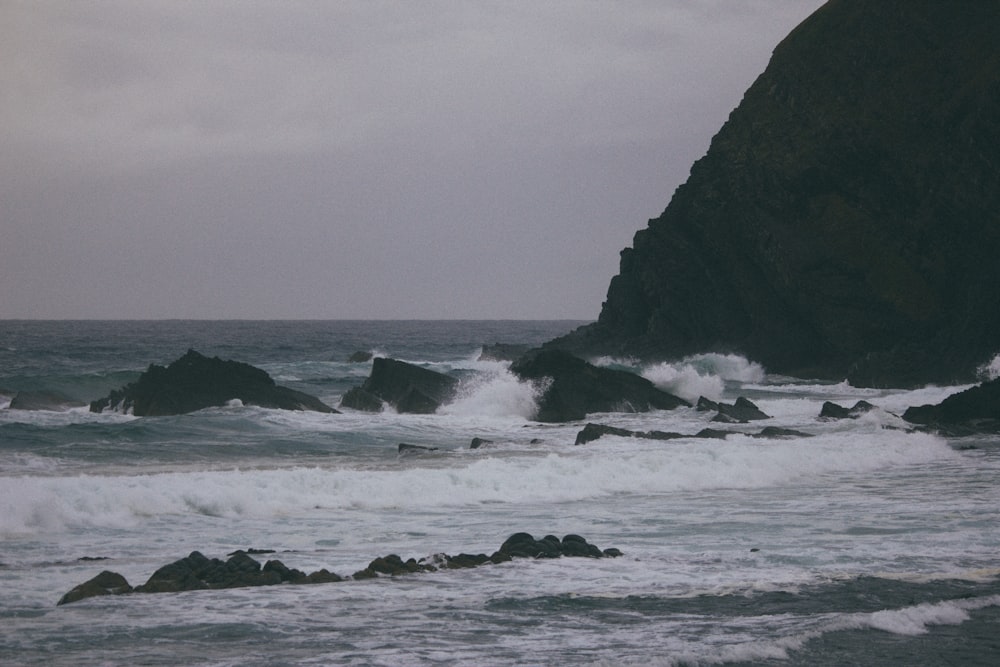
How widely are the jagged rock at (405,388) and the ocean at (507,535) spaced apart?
5.20 m

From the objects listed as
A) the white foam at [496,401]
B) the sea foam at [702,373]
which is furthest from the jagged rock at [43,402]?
the sea foam at [702,373]

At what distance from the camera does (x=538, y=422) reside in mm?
34344

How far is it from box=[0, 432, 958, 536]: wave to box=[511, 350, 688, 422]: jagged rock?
8426 millimetres

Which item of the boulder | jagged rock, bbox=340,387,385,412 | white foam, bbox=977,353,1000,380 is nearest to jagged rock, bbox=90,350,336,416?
jagged rock, bbox=340,387,385,412

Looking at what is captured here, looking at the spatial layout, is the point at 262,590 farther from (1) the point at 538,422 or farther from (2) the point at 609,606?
(1) the point at 538,422

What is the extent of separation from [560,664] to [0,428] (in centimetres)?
2313

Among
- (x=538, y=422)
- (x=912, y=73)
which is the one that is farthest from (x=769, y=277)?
(x=538, y=422)

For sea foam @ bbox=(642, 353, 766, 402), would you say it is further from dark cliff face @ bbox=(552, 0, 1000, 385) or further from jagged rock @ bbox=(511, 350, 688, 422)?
jagged rock @ bbox=(511, 350, 688, 422)

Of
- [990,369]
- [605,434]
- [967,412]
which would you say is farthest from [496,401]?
[990,369]

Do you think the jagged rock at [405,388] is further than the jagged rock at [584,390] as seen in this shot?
Yes

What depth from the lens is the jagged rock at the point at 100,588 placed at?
10883 millimetres

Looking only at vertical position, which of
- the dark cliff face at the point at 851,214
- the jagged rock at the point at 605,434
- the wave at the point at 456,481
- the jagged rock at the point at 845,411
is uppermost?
the dark cliff face at the point at 851,214

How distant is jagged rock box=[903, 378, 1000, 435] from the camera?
29.6m

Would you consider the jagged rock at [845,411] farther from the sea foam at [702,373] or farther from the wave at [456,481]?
the sea foam at [702,373]
